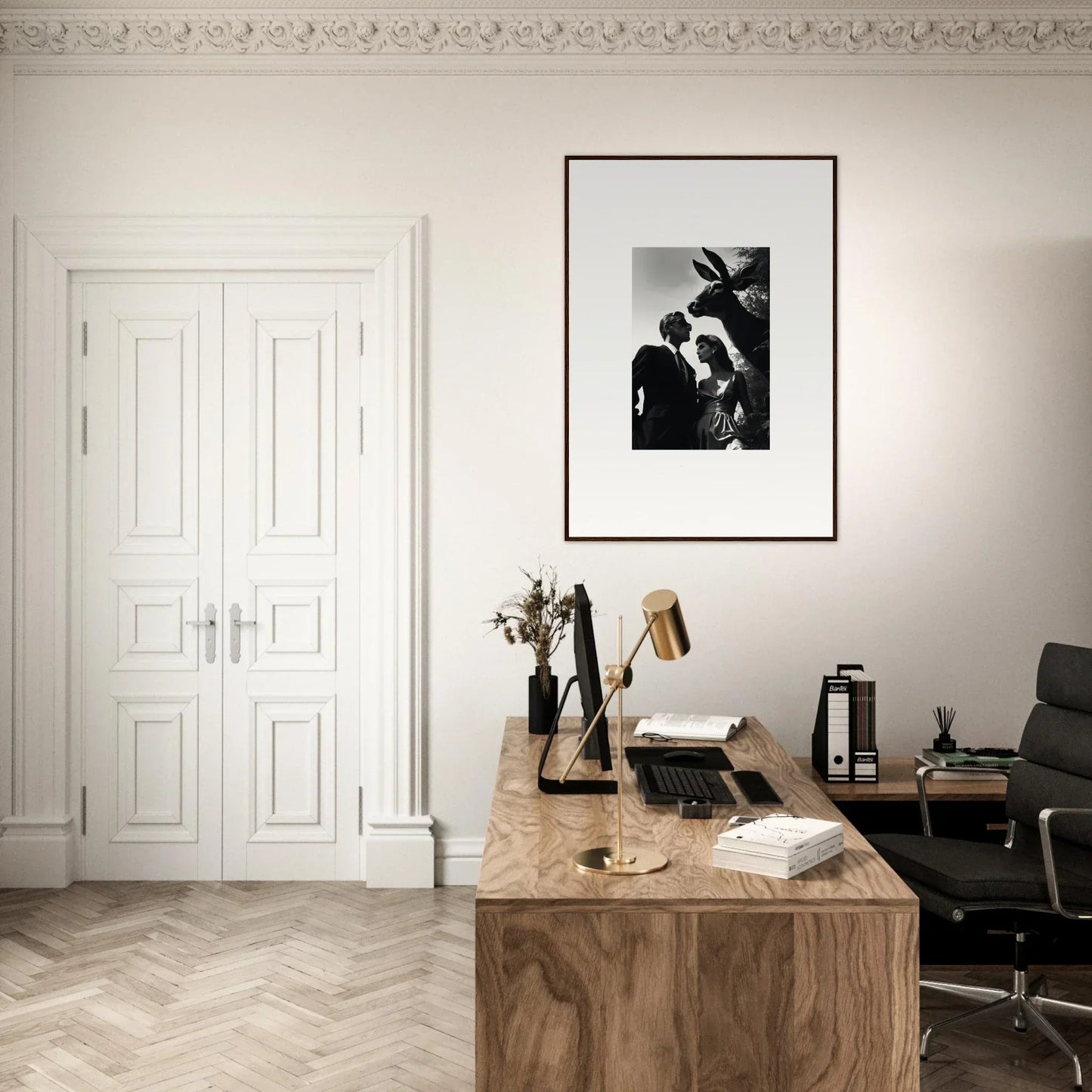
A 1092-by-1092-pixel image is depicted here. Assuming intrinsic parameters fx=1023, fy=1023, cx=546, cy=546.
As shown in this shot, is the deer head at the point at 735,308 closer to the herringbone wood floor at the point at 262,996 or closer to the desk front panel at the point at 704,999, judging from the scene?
the herringbone wood floor at the point at 262,996

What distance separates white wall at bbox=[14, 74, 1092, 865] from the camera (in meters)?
4.00

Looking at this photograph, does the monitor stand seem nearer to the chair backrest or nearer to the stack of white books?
the stack of white books

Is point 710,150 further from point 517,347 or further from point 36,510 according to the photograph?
point 36,510

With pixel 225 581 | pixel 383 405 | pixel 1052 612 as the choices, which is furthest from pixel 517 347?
pixel 1052 612

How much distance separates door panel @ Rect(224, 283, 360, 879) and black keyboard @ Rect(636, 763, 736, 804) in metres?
1.74

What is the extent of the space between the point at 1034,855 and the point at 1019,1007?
1.45ft

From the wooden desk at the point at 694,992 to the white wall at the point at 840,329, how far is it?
2196 mm

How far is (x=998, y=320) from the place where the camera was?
13.2 ft

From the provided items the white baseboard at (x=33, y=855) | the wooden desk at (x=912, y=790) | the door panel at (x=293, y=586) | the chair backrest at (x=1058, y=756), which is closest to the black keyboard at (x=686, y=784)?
the wooden desk at (x=912, y=790)

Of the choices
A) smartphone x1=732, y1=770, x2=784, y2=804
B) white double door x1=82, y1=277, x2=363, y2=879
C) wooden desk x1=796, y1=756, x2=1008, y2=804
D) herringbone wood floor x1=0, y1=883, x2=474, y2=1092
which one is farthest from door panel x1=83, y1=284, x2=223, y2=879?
wooden desk x1=796, y1=756, x2=1008, y2=804

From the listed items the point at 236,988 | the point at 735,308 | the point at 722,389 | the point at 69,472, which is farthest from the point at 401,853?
the point at 735,308

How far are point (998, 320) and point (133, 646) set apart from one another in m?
3.68

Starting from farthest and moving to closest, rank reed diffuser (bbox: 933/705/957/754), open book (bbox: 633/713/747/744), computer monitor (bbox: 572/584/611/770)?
reed diffuser (bbox: 933/705/957/754) → open book (bbox: 633/713/747/744) → computer monitor (bbox: 572/584/611/770)

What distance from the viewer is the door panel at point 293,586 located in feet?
13.5
